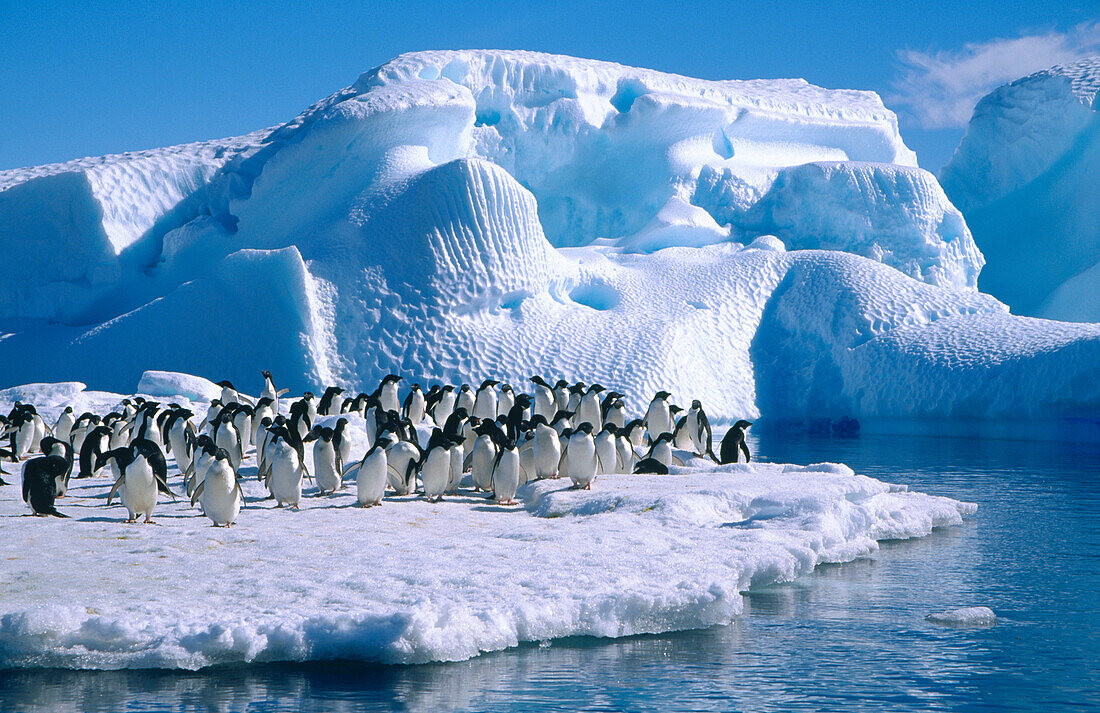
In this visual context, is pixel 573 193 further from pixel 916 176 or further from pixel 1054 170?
pixel 1054 170

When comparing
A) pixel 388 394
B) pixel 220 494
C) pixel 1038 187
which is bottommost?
pixel 220 494

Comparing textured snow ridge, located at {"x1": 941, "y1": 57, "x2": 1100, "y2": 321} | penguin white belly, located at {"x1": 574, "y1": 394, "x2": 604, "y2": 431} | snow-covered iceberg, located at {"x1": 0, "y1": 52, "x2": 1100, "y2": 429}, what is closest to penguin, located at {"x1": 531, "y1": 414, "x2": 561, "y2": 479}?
penguin white belly, located at {"x1": 574, "y1": 394, "x2": 604, "y2": 431}

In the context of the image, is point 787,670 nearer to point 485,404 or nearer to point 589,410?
point 589,410

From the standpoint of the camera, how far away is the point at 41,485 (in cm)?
683

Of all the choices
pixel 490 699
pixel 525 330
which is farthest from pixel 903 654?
pixel 525 330

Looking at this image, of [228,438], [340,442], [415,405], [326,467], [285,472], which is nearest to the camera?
[285,472]

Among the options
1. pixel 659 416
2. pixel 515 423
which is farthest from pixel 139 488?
pixel 659 416

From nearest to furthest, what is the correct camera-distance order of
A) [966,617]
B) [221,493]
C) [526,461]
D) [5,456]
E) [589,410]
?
[966,617] → [221,493] → [526,461] → [5,456] → [589,410]

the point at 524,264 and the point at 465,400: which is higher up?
the point at 524,264

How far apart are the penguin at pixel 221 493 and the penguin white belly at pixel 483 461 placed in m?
2.45

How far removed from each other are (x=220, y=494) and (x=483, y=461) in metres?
2.64

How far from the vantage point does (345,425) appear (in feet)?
29.2

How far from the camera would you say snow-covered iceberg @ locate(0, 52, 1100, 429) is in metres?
17.6

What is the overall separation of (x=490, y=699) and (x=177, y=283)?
18406 millimetres
